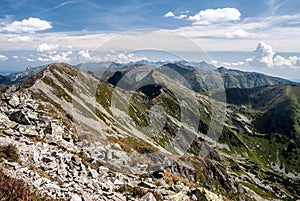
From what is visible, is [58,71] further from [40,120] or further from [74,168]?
[74,168]

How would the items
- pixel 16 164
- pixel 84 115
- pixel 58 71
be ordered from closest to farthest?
1. pixel 16 164
2. pixel 84 115
3. pixel 58 71

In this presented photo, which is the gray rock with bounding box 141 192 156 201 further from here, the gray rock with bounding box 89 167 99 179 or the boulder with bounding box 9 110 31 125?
the boulder with bounding box 9 110 31 125


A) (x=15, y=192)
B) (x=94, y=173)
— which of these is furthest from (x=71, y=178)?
(x=15, y=192)

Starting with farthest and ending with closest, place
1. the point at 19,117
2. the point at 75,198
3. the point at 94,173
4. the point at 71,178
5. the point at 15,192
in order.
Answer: the point at 19,117, the point at 94,173, the point at 71,178, the point at 75,198, the point at 15,192

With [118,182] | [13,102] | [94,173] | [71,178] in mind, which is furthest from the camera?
[13,102]

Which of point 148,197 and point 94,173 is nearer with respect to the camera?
point 148,197

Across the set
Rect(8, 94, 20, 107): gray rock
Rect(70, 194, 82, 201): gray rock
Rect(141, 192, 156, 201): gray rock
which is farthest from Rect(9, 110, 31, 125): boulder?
Rect(70, 194, 82, 201): gray rock

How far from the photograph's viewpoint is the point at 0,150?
61.2ft

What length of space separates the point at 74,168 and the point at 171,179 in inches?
357

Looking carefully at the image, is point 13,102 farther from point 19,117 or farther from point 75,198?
point 75,198

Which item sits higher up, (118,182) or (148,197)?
(118,182)

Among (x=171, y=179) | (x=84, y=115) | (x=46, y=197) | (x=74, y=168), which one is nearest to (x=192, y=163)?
(x=84, y=115)

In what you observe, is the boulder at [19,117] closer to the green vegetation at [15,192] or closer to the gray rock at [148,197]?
the gray rock at [148,197]

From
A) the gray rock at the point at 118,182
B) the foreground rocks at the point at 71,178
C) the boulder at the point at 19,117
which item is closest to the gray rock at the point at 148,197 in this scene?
the foreground rocks at the point at 71,178
